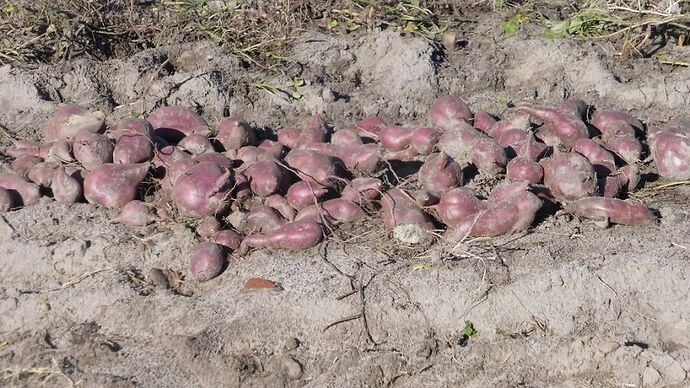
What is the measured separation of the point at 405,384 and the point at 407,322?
27 centimetres

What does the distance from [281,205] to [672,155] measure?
5.96ft

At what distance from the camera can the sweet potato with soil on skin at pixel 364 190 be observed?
3463 millimetres

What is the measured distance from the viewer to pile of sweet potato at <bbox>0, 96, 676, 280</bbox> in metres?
3.33

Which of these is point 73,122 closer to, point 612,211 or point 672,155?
point 612,211

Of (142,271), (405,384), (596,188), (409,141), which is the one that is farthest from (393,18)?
(405,384)

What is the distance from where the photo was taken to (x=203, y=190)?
334cm

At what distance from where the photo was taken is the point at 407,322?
2.93m

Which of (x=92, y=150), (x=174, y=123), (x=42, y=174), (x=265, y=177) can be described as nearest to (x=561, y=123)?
(x=265, y=177)

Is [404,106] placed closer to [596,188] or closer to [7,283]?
[596,188]

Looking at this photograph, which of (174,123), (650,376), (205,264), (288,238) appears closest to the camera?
(650,376)

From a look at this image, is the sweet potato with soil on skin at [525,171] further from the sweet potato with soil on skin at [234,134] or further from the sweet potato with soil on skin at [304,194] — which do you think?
the sweet potato with soil on skin at [234,134]

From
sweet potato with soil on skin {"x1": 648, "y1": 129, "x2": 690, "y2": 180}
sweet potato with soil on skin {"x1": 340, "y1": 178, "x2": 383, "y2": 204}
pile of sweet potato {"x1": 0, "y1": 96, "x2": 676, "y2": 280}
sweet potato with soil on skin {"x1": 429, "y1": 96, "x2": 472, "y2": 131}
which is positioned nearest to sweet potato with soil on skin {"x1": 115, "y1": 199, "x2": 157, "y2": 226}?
pile of sweet potato {"x1": 0, "y1": 96, "x2": 676, "y2": 280}

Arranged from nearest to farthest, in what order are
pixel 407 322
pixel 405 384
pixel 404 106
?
pixel 405 384
pixel 407 322
pixel 404 106

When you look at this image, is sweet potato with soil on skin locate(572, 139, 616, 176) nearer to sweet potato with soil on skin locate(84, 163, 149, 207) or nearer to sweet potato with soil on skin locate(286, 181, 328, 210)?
sweet potato with soil on skin locate(286, 181, 328, 210)
